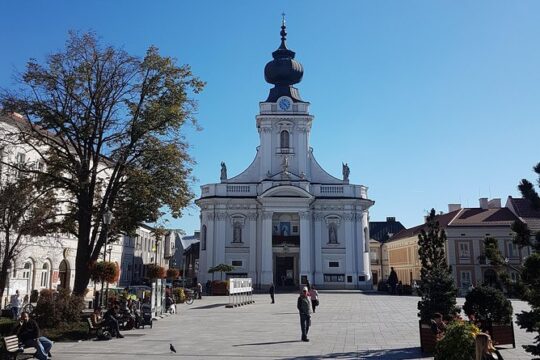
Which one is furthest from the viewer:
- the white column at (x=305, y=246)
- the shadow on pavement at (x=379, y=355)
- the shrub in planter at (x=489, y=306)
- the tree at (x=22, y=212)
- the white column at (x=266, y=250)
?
the white column at (x=305, y=246)

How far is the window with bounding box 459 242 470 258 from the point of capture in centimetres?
5774

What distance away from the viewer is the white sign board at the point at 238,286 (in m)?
31.8

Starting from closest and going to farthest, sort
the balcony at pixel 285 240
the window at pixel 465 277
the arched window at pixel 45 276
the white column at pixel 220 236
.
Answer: the arched window at pixel 45 276 < the window at pixel 465 277 < the white column at pixel 220 236 < the balcony at pixel 285 240

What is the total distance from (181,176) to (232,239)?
3489 centimetres

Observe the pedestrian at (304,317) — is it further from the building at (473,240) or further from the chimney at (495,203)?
the chimney at (495,203)

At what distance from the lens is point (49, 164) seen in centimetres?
2355

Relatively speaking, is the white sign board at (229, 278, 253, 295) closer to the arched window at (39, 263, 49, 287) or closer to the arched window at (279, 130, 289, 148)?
the arched window at (39, 263, 49, 287)

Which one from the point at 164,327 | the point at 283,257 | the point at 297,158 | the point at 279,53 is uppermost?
the point at 279,53

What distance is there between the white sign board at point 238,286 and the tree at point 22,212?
39.3 feet

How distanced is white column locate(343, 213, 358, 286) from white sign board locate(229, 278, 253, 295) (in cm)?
2337

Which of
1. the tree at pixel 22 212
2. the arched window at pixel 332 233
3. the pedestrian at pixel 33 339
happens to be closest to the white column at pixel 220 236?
the arched window at pixel 332 233

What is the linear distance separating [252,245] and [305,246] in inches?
250

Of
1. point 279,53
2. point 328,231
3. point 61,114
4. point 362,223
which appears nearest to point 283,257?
point 328,231

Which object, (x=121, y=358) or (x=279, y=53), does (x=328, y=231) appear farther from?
(x=121, y=358)
